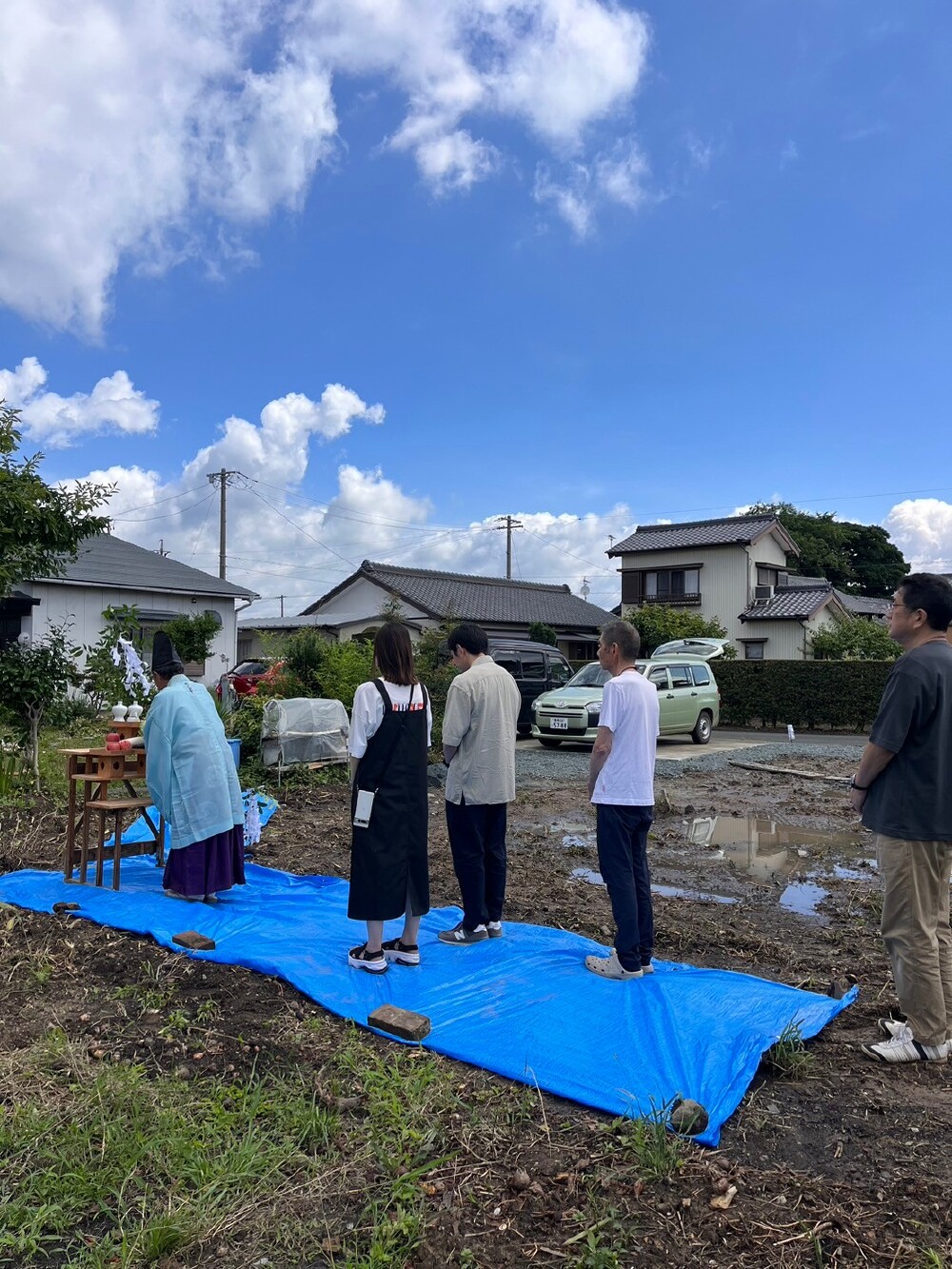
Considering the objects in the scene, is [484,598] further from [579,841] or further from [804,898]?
[804,898]

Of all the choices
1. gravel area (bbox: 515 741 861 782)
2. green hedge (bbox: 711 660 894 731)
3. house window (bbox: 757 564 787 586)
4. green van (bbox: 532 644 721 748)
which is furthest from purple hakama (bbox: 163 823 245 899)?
house window (bbox: 757 564 787 586)

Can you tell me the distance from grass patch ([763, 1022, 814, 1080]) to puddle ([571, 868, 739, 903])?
2580 millimetres

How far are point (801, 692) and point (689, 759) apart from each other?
358 inches

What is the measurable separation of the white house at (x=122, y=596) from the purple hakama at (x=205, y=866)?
40.8ft

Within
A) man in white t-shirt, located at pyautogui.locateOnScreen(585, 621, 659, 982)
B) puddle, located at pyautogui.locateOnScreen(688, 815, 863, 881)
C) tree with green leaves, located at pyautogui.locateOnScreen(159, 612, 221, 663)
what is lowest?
puddle, located at pyautogui.locateOnScreen(688, 815, 863, 881)

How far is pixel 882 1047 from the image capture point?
3281mm

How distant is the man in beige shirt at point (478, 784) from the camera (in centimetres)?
445

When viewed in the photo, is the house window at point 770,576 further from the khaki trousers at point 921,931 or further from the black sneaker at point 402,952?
the khaki trousers at point 921,931

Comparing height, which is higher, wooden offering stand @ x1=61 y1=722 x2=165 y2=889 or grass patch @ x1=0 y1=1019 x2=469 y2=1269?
wooden offering stand @ x1=61 y1=722 x2=165 y2=889

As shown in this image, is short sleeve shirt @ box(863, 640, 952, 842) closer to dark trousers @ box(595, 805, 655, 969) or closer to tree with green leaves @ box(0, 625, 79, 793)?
dark trousers @ box(595, 805, 655, 969)

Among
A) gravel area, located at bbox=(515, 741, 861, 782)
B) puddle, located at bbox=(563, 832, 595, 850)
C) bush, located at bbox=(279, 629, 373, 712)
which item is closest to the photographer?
puddle, located at bbox=(563, 832, 595, 850)

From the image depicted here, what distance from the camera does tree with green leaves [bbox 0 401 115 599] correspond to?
7.86m

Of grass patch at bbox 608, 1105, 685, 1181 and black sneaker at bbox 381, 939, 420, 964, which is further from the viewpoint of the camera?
black sneaker at bbox 381, 939, 420, 964

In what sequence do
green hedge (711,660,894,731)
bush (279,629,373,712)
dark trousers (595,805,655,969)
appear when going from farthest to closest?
green hedge (711,660,894,731) < bush (279,629,373,712) < dark trousers (595,805,655,969)
